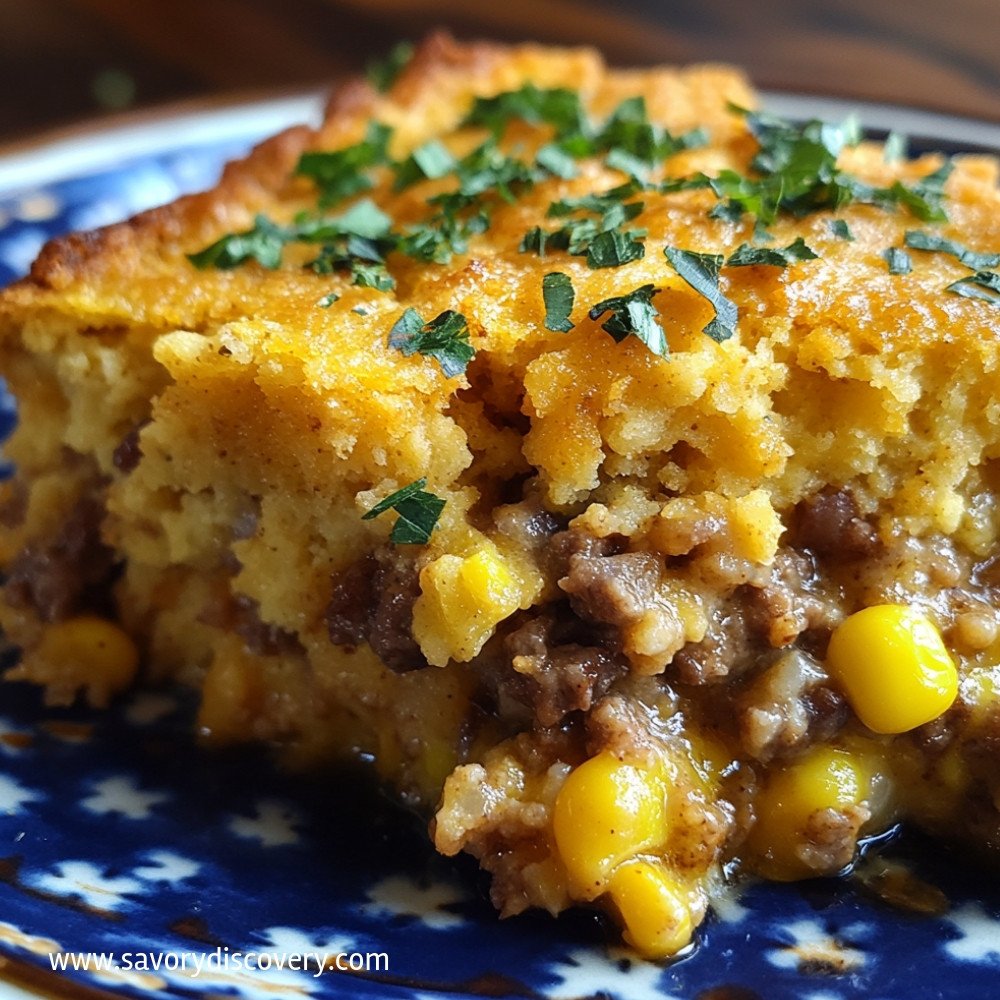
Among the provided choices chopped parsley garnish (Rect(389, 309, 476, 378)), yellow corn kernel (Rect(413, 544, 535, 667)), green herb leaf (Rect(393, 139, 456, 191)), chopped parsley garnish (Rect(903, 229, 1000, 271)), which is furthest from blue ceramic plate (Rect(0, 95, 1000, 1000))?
green herb leaf (Rect(393, 139, 456, 191))

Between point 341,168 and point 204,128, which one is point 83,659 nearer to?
point 341,168

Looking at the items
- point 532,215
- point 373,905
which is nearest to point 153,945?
point 373,905

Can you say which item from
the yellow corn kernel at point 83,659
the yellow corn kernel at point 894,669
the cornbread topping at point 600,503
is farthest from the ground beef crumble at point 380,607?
the yellow corn kernel at point 894,669

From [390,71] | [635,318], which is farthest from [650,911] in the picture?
[390,71]

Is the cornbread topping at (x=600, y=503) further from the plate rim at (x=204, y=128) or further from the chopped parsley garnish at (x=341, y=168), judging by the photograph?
the plate rim at (x=204, y=128)

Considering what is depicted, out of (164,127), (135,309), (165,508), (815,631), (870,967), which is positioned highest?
(164,127)

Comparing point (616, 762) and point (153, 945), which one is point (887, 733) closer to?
point (616, 762)

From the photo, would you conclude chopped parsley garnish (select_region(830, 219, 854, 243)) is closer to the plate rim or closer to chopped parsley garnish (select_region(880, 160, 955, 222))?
chopped parsley garnish (select_region(880, 160, 955, 222))
